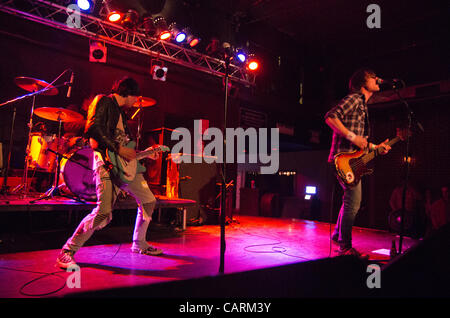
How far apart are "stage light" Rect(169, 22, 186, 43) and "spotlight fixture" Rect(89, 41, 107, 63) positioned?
141cm

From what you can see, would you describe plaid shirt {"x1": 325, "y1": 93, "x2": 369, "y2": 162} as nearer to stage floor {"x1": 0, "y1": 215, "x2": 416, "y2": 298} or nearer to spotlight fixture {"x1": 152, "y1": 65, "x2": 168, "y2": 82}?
stage floor {"x1": 0, "y1": 215, "x2": 416, "y2": 298}

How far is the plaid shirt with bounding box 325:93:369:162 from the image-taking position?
126 inches

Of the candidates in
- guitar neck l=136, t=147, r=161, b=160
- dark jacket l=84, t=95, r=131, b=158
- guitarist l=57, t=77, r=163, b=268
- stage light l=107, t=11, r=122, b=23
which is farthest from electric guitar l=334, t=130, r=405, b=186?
stage light l=107, t=11, r=122, b=23

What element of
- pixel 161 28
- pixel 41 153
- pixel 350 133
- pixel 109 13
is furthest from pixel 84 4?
pixel 350 133

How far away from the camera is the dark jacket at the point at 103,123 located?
274cm

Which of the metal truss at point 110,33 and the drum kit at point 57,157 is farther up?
the metal truss at point 110,33

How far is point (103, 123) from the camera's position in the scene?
9.18 feet

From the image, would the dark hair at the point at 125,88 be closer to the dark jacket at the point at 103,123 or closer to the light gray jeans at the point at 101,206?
the dark jacket at the point at 103,123

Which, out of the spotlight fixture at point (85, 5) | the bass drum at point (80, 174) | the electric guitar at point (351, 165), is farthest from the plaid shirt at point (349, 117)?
the spotlight fixture at point (85, 5)

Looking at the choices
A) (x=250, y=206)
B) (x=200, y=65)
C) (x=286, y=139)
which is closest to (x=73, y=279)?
(x=200, y=65)

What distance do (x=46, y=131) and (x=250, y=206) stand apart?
6.27 meters

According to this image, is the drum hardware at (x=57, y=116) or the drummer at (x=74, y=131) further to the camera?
the drummer at (x=74, y=131)

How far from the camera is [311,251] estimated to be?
3939mm

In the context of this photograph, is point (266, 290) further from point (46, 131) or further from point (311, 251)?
point (46, 131)
